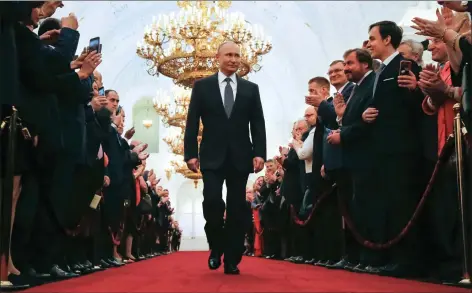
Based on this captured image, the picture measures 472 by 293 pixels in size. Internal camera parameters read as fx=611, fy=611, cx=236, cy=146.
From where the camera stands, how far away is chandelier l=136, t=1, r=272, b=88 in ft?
45.5

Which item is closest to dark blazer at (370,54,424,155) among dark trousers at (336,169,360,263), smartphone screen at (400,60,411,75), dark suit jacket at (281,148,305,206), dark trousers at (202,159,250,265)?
smartphone screen at (400,60,411,75)

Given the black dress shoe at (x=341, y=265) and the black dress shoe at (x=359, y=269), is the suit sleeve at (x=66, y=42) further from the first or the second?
the black dress shoe at (x=341, y=265)

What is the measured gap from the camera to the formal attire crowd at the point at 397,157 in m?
3.85

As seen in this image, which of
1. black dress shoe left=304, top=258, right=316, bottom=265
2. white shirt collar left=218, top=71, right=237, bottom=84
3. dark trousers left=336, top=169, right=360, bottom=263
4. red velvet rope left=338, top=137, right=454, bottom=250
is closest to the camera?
red velvet rope left=338, top=137, right=454, bottom=250

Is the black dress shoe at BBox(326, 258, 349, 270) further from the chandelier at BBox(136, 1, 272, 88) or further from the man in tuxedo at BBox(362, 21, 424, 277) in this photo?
the chandelier at BBox(136, 1, 272, 88)

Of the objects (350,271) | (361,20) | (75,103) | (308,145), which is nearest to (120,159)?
(308,145)

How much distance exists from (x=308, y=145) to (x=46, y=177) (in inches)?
137

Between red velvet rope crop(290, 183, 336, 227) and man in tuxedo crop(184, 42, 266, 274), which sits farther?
red velvet rope crop(290, 183, 336, 227)

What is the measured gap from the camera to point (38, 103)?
353 centimetres

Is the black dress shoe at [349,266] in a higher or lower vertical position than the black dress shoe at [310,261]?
higher

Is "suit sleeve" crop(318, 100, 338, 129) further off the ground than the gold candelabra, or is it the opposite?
the gold candelabra

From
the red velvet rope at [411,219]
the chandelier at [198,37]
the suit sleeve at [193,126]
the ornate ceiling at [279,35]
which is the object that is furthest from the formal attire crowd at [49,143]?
the ornate ceiling at [279,35]

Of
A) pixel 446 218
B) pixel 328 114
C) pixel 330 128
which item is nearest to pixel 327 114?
pixel 328 114

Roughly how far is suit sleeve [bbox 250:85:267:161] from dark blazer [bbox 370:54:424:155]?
2.76 feet
